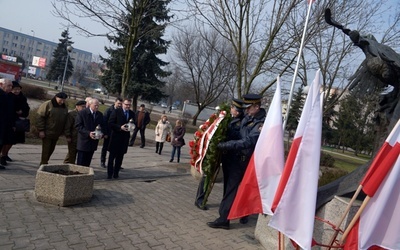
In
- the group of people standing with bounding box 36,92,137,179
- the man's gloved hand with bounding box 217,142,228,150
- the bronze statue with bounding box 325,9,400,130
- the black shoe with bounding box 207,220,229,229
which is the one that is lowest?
the black shoe with bounding box 207,220,229,229

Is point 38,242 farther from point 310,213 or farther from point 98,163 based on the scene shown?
point 98,163

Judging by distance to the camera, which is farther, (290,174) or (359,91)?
(359,91)

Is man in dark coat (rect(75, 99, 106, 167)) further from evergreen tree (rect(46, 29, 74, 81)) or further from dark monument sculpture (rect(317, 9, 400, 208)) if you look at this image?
evergreen tree (rect(46, 29, 74, 81))

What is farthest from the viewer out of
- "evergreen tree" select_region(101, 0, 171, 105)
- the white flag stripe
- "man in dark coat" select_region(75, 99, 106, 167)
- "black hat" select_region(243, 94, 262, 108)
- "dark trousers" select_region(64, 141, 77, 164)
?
"evergreen tree" select_region(101, 0, 171, 105)

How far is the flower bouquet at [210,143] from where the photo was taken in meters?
5.53

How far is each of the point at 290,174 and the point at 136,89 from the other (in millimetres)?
26696

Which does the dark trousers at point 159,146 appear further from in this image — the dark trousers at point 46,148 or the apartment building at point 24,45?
the apartment building at point 24,45

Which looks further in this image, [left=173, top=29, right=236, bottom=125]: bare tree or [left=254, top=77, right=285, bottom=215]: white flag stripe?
[left=173, top=29, right=236, bottom=125]: bare tree

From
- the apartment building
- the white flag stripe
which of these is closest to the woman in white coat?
the white flag stripe

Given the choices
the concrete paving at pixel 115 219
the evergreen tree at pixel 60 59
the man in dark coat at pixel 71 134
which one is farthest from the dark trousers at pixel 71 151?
the evergreen tree at pixel 60 59

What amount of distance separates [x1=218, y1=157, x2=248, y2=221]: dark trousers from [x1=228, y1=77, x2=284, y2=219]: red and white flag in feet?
5.47

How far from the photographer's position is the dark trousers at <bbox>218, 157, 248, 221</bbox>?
18.2 feet

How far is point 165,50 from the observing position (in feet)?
97.6

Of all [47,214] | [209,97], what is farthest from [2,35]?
[47,214]
